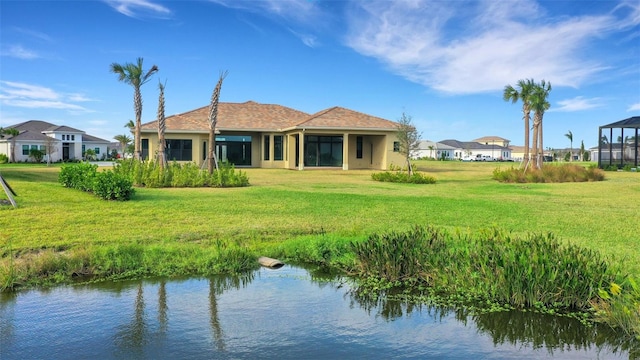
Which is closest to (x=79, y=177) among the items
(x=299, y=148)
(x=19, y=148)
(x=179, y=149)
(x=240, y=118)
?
(x=179, y=149)

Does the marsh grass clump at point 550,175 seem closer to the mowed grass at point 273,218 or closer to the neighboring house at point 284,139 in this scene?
the mowed grass at point 273,218

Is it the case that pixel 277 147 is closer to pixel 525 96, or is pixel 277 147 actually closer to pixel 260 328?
pixel 525 96

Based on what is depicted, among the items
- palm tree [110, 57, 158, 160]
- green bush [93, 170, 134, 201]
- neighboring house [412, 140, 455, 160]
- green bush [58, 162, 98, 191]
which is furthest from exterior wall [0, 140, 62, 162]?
neighboring house [412, 140, 455, 160]

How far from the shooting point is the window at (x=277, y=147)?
4056 cm

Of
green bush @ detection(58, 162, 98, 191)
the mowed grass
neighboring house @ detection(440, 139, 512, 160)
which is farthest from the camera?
neighboring house @ detection(440, 139, 512, 160)

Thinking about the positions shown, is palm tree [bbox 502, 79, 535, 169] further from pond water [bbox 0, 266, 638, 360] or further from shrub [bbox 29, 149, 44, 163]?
shrub [bbox 29, 149, 44, 163]

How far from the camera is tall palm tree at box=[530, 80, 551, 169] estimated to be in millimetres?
30955

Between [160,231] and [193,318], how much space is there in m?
4.67

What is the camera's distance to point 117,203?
13352 millimetres

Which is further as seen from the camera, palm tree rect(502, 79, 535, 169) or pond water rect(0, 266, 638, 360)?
palm tree rect(502, 79, 535, 169)

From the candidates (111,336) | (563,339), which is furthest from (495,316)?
(111,336)

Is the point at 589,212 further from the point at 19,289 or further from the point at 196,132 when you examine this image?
the point at 196,132

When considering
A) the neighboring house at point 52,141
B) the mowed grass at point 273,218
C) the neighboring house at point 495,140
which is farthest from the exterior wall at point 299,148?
the neighboring house at point 495,140

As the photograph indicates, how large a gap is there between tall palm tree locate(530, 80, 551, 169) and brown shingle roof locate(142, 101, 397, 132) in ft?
32.3
